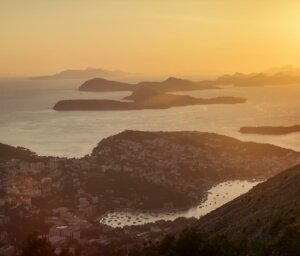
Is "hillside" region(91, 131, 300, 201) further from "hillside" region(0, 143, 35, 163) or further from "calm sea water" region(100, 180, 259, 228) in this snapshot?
"hillside" region(0, 143, 35, 163)

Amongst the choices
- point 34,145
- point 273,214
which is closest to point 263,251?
point 273,214

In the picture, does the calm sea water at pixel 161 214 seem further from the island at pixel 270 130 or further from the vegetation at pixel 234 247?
the island at pixel 270 130

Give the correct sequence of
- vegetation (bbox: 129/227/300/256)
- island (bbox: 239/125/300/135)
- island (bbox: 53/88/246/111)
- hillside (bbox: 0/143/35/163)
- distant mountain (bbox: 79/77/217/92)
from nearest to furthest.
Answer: vegetation (bbox: 129/227/300/256) → hillside (bbox: 0/143/35/163) → island (bbox: 239/125/300/135) → island (bbox: 53/88/246/111) → distant mountain (bbox: 79/77/217/92)

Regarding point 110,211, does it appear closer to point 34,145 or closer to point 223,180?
point 223,180

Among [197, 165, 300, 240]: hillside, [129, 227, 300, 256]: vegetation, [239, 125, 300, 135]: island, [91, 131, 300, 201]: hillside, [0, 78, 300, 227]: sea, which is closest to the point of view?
[129, 227, 300, 256]: vegetation

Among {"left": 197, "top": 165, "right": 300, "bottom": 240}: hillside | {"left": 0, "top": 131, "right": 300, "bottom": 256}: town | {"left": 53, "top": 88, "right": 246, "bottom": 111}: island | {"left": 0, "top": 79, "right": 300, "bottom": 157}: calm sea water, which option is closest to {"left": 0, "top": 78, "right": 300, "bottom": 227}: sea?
{"left": 0, "top": 79, "right": 300, "bottom": 157}: calm sea water

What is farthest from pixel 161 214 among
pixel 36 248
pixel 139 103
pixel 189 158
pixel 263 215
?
pixel 139 103

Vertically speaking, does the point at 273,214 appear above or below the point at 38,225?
above

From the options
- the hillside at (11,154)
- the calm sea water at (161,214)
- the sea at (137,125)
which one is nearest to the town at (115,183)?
the calm sea water at (161,214)
